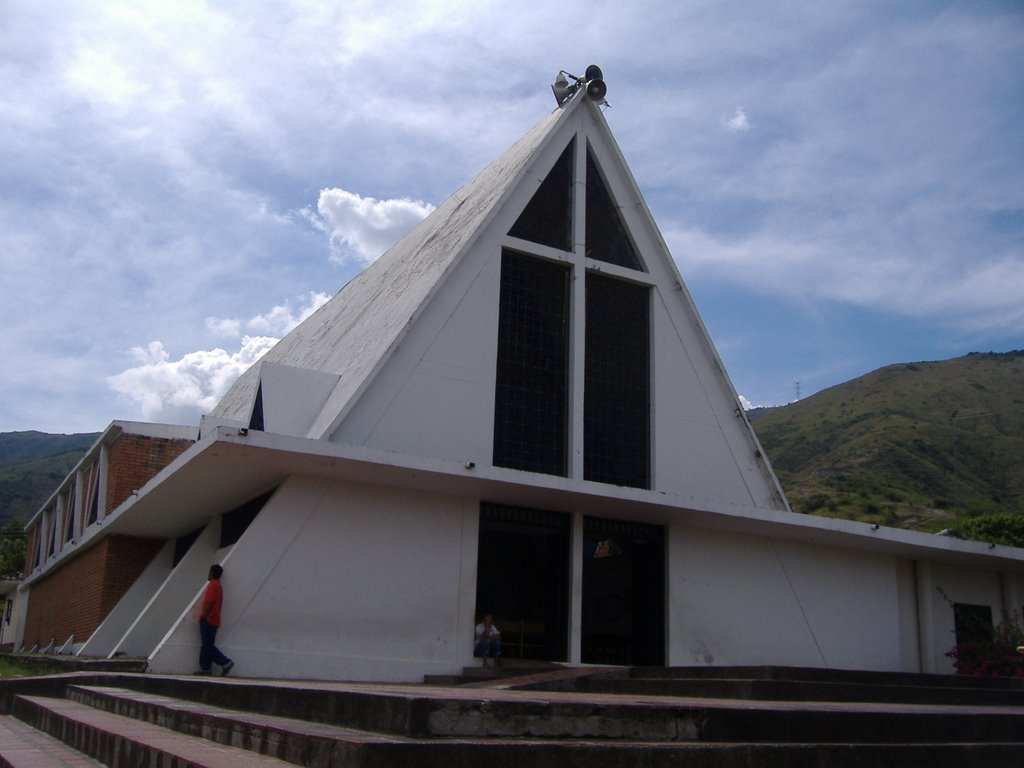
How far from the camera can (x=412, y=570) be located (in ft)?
41.2

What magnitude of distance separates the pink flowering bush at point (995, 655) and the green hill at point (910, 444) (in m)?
26.1

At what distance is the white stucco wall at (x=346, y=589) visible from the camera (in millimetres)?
11398

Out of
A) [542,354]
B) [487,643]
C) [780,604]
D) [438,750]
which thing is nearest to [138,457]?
[542,354]

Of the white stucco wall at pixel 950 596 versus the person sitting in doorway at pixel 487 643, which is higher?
the white stucco wall at pixel 950 596

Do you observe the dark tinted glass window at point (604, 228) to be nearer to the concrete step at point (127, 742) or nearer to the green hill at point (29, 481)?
the concrete step at point (127, 742)

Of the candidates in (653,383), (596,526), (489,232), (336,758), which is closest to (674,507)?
(596,526)

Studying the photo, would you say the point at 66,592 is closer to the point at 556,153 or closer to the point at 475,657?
the point at 475,657

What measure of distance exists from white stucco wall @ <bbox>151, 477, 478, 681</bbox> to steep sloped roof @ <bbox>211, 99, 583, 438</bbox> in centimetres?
158

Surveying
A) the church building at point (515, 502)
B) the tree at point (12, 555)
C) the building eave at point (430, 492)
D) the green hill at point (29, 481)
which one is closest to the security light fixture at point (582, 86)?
the church building at point (515, 502)

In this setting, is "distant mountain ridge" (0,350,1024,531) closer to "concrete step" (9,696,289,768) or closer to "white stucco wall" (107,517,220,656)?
"white stucco wall" (107,517,220,656)

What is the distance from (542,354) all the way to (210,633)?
22.0 feet

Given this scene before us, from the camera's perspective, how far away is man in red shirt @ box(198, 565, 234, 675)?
35.7ft

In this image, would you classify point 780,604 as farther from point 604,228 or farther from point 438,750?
point 438,750

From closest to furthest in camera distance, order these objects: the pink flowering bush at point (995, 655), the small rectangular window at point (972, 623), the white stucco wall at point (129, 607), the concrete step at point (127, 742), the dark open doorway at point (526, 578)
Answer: the concrete step at point (127, 742), the dark open doorway at point (526, 578), the pink flowering bush at point (995, 655), the white stucco wall at point (129, 607), the small rectangular window at point (972, 623)
